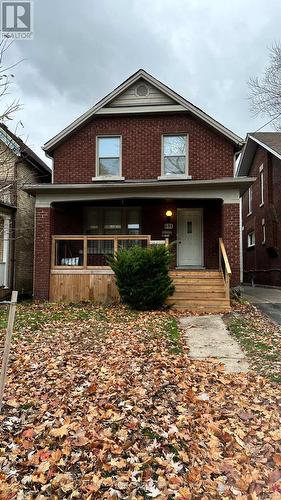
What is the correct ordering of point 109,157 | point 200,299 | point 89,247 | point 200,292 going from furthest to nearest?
point 89,247 → point 109,157 → point 200,292 → point 200,299

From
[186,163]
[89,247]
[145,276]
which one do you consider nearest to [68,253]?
[89,247]

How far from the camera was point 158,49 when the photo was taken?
1956cm

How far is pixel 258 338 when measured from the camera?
7.11m

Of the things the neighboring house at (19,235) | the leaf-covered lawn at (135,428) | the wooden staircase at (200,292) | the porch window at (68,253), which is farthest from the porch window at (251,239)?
the leaf-covered lawn at (135,428)

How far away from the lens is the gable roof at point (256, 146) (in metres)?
17.0

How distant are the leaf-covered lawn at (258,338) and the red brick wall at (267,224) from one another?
789cm

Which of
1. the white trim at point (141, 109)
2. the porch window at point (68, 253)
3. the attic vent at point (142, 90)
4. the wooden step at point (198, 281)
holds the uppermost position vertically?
the attic vent at point (142, 90)

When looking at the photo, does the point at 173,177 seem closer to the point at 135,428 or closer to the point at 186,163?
the point at 186,163

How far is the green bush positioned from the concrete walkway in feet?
4.00

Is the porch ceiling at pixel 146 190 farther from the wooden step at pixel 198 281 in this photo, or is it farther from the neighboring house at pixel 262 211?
the neighboring house at pixel 262 211

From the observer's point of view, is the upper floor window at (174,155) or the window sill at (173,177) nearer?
the window sill at (173,177)

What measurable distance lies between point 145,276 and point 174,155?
17.4ft

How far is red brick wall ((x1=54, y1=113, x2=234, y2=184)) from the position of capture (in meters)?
12.9

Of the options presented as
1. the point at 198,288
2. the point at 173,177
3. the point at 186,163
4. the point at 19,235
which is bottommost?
the point at 198,288
